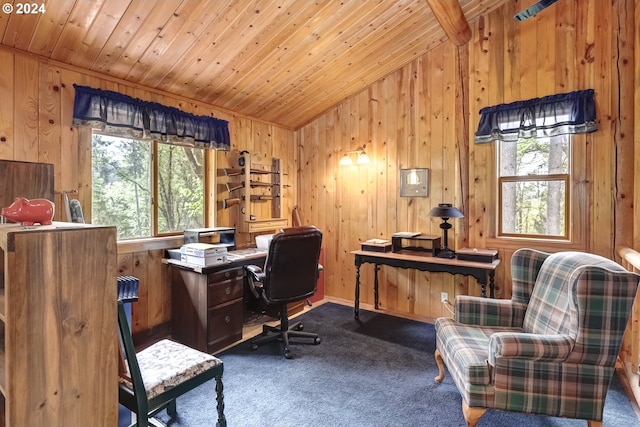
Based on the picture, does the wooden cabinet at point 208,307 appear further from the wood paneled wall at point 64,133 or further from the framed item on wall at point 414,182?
the framed item on wall at point 414,182

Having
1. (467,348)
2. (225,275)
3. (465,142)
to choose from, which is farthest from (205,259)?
(465,142)

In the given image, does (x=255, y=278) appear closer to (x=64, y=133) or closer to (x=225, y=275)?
(x=225, y=275)

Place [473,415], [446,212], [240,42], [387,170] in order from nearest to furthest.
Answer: [473,415]
[240,42]
[446,212]
[387,170]

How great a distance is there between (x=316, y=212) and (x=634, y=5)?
11.8ft

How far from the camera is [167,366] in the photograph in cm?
172

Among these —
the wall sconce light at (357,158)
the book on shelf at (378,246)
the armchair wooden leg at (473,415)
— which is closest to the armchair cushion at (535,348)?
the armchair wooden leg at (473,415)

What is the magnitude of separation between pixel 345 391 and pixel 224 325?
1.25m

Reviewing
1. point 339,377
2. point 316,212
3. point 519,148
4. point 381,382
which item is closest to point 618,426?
point 381,382

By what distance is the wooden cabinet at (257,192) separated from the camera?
3.77 meters

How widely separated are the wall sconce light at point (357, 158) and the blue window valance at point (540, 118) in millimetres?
1215

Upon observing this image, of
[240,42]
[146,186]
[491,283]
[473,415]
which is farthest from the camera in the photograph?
[146,186]

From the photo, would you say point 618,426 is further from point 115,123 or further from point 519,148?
point 115,123

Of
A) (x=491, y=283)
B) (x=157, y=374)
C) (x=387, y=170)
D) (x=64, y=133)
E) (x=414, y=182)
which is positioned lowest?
(x=157, y=374)

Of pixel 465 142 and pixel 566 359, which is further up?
pixel 465 142
